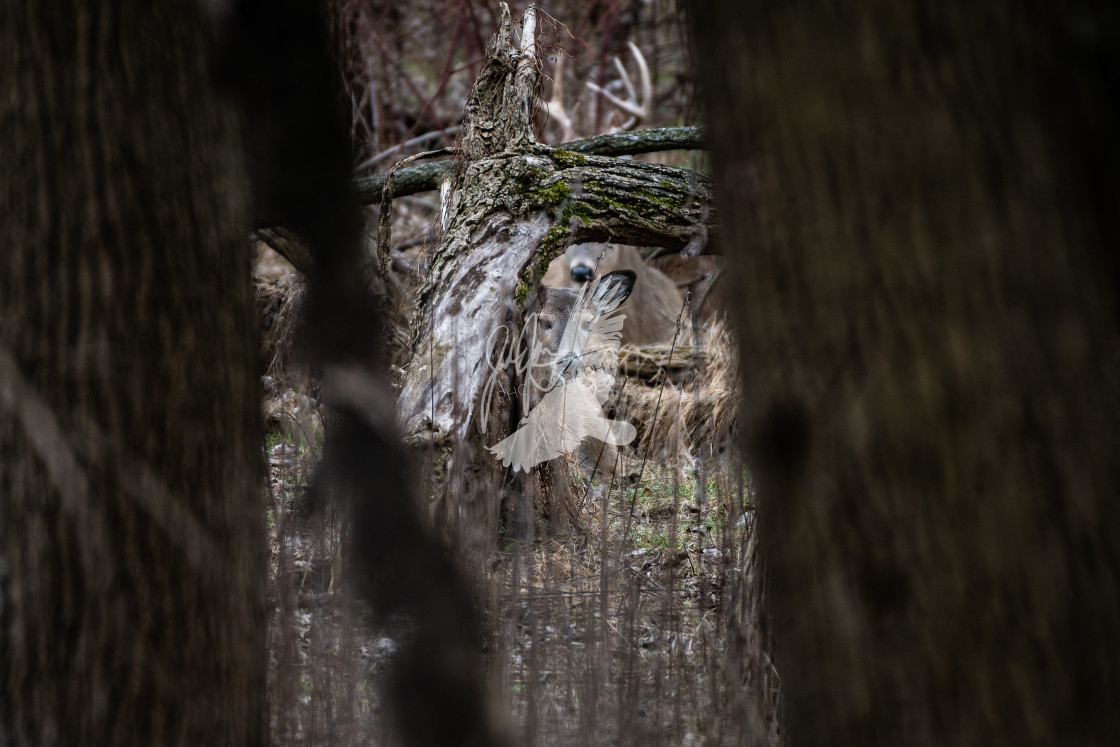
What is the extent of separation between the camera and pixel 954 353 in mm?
1050

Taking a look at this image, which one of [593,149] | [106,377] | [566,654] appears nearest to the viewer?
[106,377]

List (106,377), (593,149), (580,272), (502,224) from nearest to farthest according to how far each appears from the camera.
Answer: (106,377), (502,224), (593,149), (580,272)

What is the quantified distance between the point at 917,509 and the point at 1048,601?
6.9 inches

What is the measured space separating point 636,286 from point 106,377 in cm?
735

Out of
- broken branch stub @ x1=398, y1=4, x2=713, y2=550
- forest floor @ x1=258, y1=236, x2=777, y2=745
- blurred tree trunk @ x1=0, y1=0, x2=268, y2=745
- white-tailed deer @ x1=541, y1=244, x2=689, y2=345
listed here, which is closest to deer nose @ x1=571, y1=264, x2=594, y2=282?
white-tailed deer @ x1=541, y1=244, x2=689, y2=345

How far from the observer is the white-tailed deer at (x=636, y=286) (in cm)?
849

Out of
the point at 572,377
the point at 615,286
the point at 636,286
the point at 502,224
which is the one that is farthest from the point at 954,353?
the point at 636,286

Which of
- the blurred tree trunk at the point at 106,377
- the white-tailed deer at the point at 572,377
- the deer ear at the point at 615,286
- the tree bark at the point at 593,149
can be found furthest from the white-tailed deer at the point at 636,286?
the blurred tree trunk at the point at 106,377

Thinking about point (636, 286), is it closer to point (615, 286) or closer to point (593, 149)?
point (593, 149)

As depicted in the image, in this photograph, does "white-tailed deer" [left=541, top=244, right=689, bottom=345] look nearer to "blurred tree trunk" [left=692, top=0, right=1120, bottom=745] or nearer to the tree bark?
the tree bark

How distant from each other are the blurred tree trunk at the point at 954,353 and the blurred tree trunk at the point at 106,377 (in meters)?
1.02

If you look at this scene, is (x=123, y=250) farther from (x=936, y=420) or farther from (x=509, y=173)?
(x=509, y=173)

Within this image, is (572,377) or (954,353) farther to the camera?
(572,377)

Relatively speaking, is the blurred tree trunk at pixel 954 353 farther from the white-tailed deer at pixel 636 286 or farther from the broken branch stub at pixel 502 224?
the white-tailed deer at pixel 636 286
